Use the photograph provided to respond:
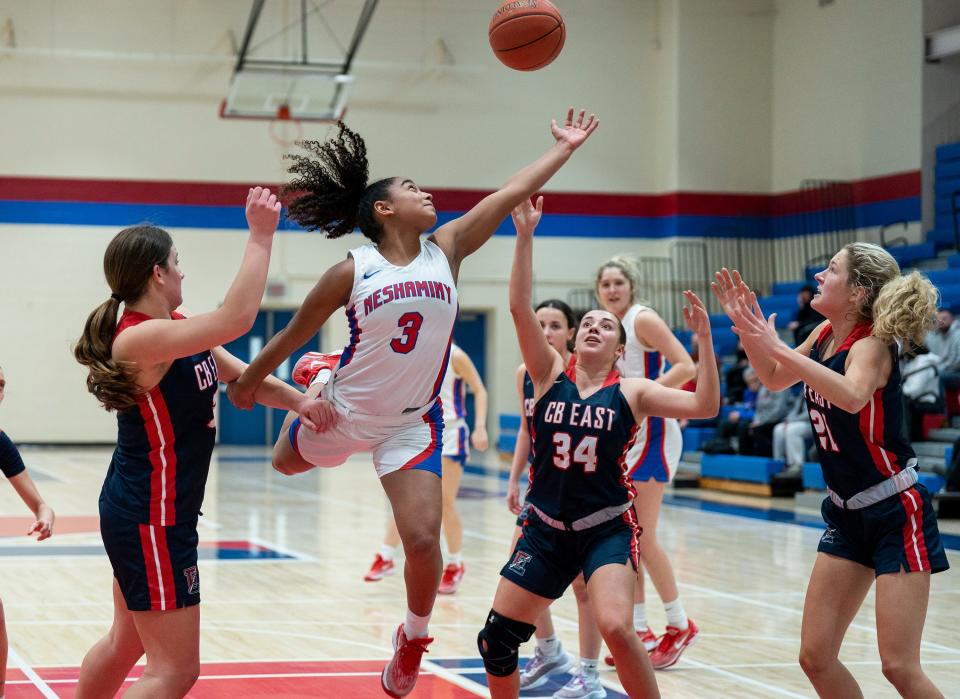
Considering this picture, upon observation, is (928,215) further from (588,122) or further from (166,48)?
(588,122)

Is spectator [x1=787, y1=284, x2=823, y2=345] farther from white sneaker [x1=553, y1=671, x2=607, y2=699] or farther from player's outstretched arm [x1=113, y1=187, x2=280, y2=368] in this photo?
player's outstretched arm [x1=113, y1=187, x2=280, y2=368]

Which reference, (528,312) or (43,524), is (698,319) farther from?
(43,524)

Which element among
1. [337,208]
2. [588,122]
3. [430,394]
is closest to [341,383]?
[430,394]

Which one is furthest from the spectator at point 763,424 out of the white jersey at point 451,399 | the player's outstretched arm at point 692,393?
the player's outstretched arm at point 692,393

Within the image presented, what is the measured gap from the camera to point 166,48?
19656 mm

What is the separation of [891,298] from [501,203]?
4.43ft

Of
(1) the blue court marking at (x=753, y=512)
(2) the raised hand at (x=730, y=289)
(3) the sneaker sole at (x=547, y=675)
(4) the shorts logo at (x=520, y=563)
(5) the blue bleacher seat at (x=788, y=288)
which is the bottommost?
(1) the blue court marking at (x=753, y=512)

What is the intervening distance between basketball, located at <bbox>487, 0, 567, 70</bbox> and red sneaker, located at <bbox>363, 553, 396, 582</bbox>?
13.2 feet

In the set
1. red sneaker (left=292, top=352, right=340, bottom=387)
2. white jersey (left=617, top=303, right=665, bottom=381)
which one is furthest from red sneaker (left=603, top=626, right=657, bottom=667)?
red sneaker (left=292, top=352, right=340, bottom=387)

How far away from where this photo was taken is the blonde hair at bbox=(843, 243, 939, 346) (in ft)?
13.1

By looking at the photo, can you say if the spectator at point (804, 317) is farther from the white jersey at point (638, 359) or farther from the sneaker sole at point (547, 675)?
the sneaker sole at point (547, 675)

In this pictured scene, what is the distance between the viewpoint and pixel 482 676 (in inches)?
221

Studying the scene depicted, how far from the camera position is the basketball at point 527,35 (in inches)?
201

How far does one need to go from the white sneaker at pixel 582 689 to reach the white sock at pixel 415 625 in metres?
1.01
